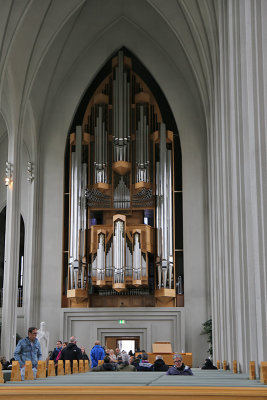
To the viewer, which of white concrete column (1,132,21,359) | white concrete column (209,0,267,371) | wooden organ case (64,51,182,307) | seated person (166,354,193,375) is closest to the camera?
white concrete column (209,0,267,371)

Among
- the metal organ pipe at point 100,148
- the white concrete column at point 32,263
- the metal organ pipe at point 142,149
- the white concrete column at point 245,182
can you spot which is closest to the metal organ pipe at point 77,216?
the metal organ pipe at point 100,148

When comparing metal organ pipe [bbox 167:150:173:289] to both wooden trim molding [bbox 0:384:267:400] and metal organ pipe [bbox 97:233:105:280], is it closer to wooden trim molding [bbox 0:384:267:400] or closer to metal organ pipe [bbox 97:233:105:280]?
metal organ pipe [bbox 97:233:105:280]

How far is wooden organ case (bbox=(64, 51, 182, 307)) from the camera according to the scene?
21719 millimetres

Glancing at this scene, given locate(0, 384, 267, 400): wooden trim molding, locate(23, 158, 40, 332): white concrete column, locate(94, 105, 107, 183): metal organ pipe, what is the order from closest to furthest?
locate(0, 384, 267, 400): wooden trim molding → locate(23, 158, 40, 332): white concrete column → locate(94, 105, 107, 183): metal organ pipe

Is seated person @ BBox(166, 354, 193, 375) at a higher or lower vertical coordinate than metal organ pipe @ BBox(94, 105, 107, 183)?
lower

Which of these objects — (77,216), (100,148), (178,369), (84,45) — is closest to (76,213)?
(77,216)

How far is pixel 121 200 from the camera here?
22875mm

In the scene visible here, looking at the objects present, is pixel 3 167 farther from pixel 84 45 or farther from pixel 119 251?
pixel 119 251

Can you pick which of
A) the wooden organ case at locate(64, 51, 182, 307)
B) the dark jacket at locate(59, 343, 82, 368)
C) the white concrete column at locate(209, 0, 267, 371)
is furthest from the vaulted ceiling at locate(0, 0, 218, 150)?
the dark jacket at locate(59, 343, 82, 368)

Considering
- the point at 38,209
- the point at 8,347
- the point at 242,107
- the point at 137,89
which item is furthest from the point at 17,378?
the point at 137,89

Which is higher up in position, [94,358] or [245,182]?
[245,182]

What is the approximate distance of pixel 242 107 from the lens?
9961mm

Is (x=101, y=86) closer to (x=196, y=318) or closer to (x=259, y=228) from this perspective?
(x=196, y=318)

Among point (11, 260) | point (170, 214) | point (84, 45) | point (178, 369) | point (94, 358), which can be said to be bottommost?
point (94, 358)
